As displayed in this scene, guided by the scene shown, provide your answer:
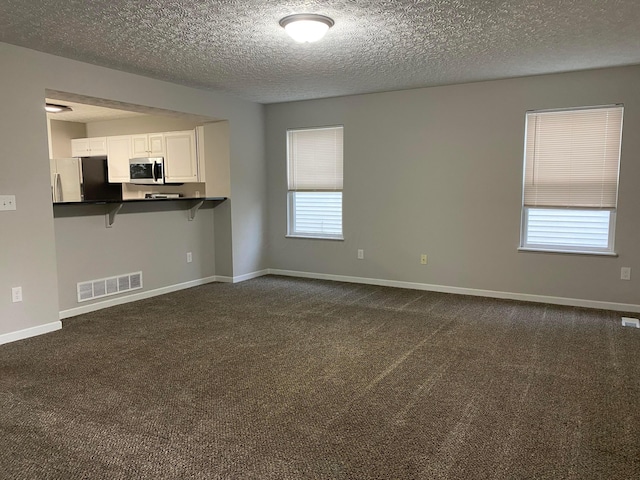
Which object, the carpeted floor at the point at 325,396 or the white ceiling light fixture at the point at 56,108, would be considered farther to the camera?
the white ceiling light fixture at the point at 56,108

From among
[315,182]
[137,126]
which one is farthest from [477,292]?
[137,126]

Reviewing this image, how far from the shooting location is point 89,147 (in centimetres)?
753

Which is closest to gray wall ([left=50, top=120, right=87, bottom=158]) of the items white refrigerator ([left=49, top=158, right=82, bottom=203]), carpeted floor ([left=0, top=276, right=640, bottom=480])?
white refrigerator ([left=49, top=158, right=82, bottom=203])

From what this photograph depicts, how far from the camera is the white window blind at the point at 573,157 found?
4.70 metres

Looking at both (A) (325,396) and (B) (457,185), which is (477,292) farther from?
(A) (325,396)

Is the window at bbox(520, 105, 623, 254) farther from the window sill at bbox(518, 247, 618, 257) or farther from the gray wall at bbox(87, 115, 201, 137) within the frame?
the gray wall at bbox(87, 115, 201, 137)

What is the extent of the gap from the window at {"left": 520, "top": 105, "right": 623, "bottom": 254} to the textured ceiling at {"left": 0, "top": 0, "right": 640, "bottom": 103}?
534mm

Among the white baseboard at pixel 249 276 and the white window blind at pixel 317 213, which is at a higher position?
the white window blind at pixel 317 213

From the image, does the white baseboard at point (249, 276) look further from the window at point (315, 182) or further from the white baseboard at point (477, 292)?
the window at point (315, 182)

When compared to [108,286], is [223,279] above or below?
below

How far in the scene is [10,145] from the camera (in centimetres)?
379

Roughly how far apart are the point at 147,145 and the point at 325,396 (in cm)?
520

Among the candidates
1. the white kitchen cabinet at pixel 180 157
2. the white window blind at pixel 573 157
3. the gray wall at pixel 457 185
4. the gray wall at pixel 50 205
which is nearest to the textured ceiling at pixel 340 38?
the gray wall at pixel 50 205

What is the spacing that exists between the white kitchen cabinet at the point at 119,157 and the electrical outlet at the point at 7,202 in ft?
11.2
